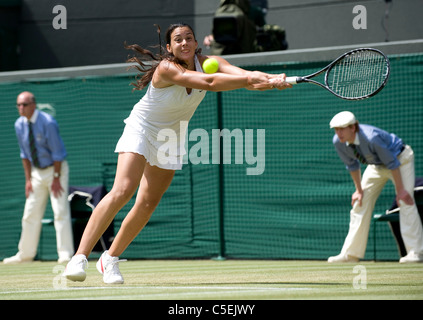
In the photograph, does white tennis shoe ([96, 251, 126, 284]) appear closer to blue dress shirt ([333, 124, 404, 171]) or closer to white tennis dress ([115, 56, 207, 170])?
white tennis dress ([115, 56, 207, 170])

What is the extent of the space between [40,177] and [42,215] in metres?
0.50

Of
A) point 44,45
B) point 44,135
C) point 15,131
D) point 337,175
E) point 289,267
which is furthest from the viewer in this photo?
point 44,45

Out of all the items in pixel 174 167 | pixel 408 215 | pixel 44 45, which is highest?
pixel 44 45

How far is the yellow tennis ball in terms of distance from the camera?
6.00 meters

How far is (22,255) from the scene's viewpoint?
10.5 metres

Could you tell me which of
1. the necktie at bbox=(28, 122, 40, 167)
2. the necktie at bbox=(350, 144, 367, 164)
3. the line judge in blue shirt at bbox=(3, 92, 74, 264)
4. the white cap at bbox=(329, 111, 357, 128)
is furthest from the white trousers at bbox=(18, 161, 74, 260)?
the necktie at bbox=(350, 144, 367, 164)

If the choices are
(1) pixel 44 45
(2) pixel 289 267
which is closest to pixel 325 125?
(2) pixel 289 267

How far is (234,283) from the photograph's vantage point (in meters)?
6.35

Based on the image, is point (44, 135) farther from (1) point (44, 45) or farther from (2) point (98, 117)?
(1) point (44, 45)

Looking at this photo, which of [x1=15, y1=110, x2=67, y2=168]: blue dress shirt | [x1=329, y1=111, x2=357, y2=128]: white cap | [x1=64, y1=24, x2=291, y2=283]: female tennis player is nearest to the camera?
[x1=64, y1=24, x2=291, y2=283]: female tennis player

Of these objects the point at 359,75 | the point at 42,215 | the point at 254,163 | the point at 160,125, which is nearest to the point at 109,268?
the point at 160,125

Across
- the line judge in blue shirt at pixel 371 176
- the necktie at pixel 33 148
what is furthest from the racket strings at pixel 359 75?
the necktie at pixel 33 148

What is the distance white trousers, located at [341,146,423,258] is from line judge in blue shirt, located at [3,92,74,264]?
356 centimetres
